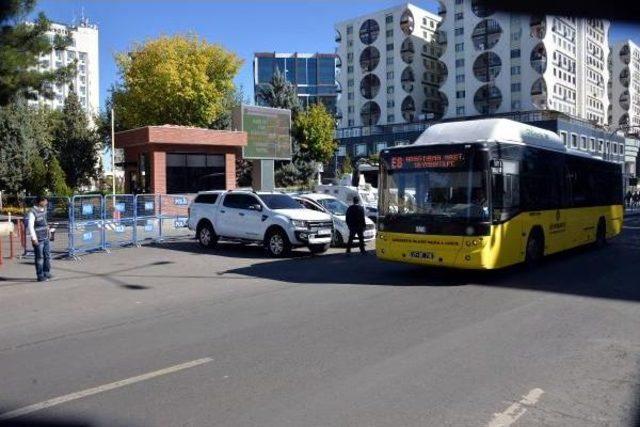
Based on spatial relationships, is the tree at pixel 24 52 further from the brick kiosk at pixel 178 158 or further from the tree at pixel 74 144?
the tree at pixel 74 144

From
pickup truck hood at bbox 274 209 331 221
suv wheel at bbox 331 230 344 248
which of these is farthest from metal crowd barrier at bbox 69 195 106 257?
suv wheel at bbox 331 230 344 248

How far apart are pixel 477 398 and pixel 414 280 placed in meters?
7.20

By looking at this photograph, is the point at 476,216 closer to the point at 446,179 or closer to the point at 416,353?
the point at 446,179

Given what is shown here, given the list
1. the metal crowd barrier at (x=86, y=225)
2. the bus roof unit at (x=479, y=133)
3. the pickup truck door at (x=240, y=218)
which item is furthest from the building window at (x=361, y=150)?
the bus roof unit at (x=479, y=133)

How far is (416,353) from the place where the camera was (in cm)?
658

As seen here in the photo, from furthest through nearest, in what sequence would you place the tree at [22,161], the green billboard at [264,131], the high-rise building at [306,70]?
the high-rise building at [306,70], the tree at [22,161], the green billboard at [264,131]

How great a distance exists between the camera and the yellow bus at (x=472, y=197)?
11.5 meters

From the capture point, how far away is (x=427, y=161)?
40.0 ft

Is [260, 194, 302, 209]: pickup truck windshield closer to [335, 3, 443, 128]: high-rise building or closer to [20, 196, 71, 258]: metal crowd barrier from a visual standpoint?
[20, 196, 71, 258]: metal crowd barrier

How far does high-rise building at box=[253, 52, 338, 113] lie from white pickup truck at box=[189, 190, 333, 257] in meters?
132

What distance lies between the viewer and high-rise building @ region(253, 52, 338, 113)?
150 metres

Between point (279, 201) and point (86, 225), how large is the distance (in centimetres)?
546

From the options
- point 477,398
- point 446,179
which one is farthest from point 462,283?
point 477,398

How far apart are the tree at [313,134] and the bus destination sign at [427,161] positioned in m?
33.7
